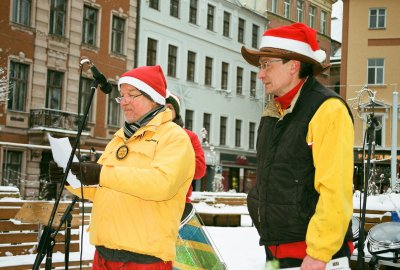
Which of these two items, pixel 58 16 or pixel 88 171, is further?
pixel 58 16

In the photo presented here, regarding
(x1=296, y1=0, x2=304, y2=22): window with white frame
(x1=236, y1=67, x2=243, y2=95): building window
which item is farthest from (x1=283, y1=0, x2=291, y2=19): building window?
(x1=236, y1=67, x2=243, y2=95): building window

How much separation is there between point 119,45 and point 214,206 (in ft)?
43.5

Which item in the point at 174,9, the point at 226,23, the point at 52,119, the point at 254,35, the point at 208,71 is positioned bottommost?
the point at 52,119

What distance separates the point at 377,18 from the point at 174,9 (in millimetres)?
12309

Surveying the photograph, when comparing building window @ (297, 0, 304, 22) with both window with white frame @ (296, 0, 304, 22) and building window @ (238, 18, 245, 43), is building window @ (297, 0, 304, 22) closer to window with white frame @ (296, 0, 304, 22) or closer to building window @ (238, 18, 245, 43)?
window with white frame @ (296, 0, 304, 22)

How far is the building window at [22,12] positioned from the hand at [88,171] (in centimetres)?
2193

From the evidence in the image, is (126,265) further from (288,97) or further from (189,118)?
(189,118)

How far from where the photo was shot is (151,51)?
30.7 metres

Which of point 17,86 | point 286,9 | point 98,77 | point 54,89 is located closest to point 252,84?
point 286,9

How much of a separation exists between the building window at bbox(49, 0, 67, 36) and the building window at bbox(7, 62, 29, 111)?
223cm

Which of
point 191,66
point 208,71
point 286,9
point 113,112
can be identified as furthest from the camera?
point 286,9

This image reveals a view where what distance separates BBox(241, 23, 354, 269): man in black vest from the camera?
2688mm

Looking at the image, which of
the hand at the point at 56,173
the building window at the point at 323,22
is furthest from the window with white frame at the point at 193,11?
the hand at the point at 56,173

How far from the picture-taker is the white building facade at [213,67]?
31156mm
